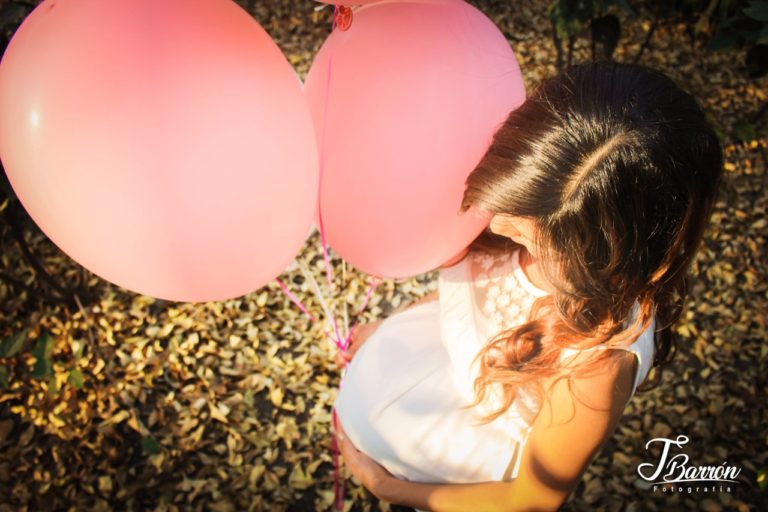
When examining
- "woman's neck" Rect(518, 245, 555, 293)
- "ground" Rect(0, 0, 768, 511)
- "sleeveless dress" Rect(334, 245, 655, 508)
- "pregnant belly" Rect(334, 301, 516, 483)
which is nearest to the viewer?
"woman's neck" Rect(518, 245, 555, 293)

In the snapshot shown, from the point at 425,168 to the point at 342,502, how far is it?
1.71 m

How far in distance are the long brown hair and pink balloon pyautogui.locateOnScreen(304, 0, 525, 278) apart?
8 cm

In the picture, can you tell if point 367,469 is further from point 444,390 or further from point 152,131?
point 152,131

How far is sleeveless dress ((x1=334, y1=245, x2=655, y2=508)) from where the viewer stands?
1.45 meters

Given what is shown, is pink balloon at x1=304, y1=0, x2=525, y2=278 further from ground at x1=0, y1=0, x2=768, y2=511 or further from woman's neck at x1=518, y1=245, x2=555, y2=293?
ground at x1=0, y1=0, x2=768, y2=511

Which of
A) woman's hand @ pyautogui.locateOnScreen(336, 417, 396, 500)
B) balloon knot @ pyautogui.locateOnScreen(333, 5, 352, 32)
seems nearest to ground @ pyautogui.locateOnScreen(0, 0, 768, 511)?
woman's hand @ pyautogui.locateOnScreen(336, 417, 396, 500)

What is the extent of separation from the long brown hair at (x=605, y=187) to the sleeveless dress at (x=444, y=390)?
244 mm

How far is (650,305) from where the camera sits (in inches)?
46.0

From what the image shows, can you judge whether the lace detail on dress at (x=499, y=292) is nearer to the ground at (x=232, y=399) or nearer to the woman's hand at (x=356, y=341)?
the woman's hand at (x=356, y=341)

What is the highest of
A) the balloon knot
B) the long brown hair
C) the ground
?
the balloon knot

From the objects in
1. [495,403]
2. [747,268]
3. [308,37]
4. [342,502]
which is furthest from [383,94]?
[308,37]

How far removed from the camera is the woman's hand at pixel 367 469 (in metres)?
1.66

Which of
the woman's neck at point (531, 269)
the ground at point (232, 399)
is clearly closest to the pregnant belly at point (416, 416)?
the woman's neck at point (531, 269)

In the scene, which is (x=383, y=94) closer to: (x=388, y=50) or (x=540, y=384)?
(x=388, y=50)
